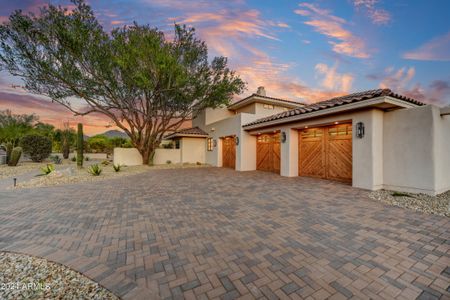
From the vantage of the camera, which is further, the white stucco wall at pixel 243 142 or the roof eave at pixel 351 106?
the white stucco wall at pixel 243 142

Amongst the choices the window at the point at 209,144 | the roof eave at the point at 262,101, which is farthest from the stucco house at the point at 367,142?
the window at the point at 209,144

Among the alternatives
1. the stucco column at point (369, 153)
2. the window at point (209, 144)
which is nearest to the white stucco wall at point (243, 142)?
the window at point (209, 144)

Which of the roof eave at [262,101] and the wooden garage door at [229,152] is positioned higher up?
the roof eave at [262,101]

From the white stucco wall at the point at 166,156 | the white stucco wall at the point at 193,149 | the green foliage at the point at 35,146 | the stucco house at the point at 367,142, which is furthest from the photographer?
the white stucco wall at the point at 193,149

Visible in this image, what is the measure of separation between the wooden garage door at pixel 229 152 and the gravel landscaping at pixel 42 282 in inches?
489

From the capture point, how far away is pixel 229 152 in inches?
608

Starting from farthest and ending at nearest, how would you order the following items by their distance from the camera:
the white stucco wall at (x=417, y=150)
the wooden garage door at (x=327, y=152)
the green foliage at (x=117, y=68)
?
1. the green foliage at (x=117, y=68)
2. the wooden garage door at (x=327, y=152)
3. the white stucco wall at (x=417, y=150)

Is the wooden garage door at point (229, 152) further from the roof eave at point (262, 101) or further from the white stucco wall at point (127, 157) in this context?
the white stucco wall at point (127, 157)

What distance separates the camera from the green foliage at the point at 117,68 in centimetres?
1053

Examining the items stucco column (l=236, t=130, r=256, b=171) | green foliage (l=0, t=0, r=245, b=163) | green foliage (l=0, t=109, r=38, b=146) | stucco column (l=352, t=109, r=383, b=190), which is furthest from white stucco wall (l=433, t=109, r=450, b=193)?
green foliage (l=0, t=109, r=38, b=146)

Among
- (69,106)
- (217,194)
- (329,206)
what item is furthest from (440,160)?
(69,106)

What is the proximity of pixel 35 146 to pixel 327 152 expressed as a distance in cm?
2478

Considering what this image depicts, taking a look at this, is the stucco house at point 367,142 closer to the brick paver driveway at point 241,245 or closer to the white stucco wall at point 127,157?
the brick paver driveway at point 241,245

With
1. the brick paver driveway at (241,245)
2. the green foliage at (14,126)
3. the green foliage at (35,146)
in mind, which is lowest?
the brick paver driveway at (241,245)
